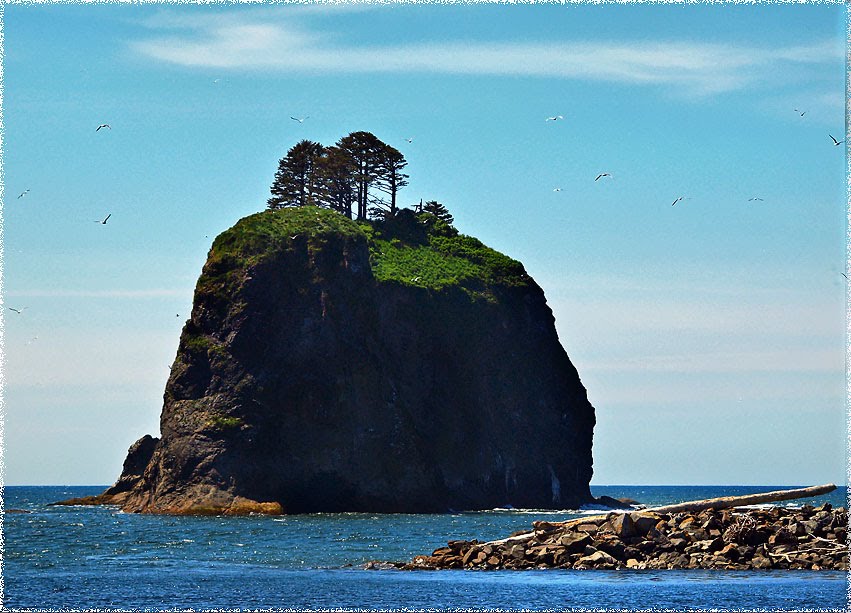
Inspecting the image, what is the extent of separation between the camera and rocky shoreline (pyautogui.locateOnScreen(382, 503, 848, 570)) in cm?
4197

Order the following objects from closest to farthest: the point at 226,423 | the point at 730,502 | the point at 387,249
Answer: the point at 730,502, the point at 226,423, the point at 387,249

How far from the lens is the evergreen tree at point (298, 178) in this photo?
12862 cm

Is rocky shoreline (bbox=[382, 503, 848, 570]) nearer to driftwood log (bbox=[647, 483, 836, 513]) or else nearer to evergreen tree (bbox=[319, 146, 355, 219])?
driftwood log (bbox=[647, 483, 836, 513])

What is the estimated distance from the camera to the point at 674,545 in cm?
4297

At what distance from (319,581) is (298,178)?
92.2 metres

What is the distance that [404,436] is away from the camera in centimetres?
9888

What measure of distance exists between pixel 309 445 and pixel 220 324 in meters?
12.5

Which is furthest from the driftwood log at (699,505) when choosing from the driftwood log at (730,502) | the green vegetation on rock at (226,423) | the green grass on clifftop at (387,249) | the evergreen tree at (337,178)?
the evergreen tree at (337,178)

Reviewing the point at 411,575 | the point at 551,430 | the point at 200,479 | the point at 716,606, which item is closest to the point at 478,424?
the point at 551,430

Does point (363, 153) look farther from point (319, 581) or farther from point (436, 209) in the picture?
point (319, 581)

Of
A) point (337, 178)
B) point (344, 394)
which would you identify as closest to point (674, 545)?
point (344, 394)

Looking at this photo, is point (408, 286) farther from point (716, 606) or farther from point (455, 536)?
point (716, 606)

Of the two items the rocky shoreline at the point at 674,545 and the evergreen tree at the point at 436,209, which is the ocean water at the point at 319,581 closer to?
the rocky shoreline at the point at 674,545

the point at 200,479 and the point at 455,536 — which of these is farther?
the point at 200,479
